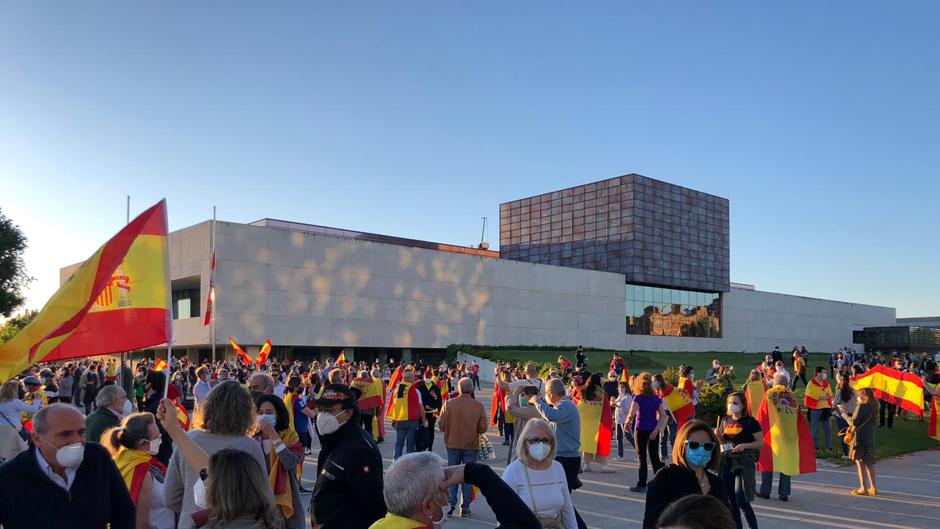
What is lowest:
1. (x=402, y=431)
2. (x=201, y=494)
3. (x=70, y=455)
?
(x=402, y=431)

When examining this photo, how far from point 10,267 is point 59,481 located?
5711cm

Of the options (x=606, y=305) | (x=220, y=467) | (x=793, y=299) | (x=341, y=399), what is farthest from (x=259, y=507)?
(x=793, y=299)

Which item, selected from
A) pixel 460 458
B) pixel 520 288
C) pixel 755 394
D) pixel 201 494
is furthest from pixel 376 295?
pixel 201 494

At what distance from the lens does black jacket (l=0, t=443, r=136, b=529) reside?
382cm

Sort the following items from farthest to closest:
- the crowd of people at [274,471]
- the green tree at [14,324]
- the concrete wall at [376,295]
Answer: the green tree at [14,324]
the concrete wall at [376,295]
the crowd of people at [274,471]

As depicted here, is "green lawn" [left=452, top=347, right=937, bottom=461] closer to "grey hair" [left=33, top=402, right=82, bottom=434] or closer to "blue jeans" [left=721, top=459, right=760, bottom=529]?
"blue jeans" [left=721, top=459, right=760, bottom=529]

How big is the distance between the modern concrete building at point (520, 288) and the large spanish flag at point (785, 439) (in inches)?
1489

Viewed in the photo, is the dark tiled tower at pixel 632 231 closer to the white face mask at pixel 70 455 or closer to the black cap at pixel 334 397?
the black cap at pixel 334 397

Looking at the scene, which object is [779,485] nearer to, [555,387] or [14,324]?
[555,387]

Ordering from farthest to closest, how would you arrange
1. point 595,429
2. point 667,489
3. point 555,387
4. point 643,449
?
point 595,429 < point 643,449 < point 555,387 < point 667,489

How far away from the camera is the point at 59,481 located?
3.93m

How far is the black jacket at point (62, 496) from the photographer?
3816mm

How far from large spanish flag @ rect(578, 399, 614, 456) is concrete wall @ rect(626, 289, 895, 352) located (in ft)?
183

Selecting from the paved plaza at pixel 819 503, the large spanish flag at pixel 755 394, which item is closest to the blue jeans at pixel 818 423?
the paved plaza at pixel 819 503
